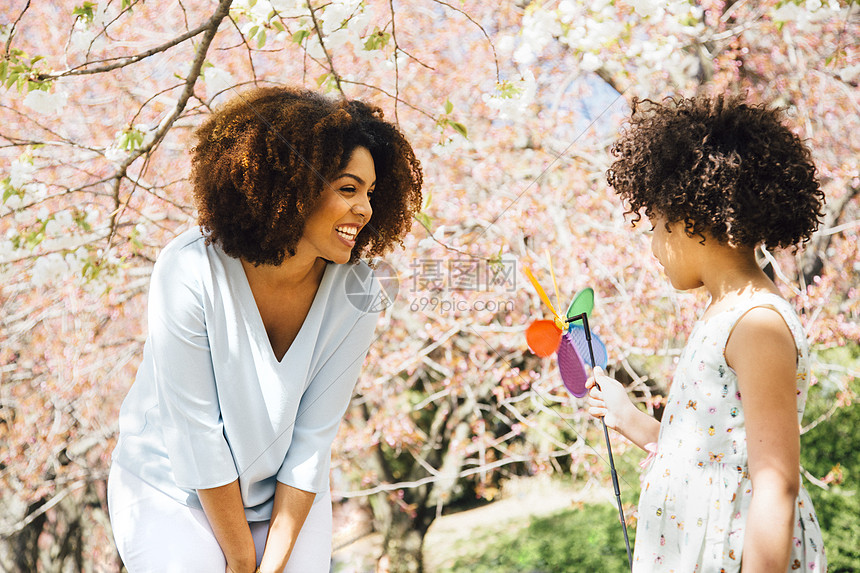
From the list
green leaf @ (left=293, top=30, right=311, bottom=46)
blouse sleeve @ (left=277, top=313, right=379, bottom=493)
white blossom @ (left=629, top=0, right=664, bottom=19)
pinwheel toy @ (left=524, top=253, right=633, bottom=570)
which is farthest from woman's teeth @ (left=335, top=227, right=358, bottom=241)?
white blossom @ (left=629, top=0, right=664, bottom=19)

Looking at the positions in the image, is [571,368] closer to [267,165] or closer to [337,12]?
[267,165]

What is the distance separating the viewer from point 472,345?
2.62 metres

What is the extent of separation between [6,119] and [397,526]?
2.07 m

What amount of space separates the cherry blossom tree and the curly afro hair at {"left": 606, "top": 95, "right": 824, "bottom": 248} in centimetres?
137

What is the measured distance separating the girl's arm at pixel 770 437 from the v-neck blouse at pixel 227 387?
61 centimetres

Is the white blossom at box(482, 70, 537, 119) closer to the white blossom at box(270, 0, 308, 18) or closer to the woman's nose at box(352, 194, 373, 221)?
the white blossom at box(270, 0, 308, 18)

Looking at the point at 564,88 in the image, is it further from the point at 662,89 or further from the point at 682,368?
the point at 682,368

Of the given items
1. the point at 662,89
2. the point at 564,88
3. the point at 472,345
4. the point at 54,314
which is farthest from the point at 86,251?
the point at 662,89

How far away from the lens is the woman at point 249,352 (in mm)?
1044

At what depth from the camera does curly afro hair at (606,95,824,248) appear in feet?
3.05

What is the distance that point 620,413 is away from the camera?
1131mm

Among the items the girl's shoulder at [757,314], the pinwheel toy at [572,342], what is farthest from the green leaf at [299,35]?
the girl's shoulder at [757,314]

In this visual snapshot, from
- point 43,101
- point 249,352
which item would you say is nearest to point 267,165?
point 249,352

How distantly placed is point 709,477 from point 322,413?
593mm
